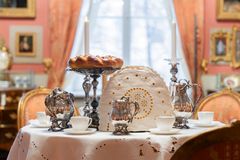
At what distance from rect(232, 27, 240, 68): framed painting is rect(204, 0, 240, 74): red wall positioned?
0.27ft

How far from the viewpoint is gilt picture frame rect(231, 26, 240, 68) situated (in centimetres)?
632

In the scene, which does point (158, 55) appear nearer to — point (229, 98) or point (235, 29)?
point (235, 29)

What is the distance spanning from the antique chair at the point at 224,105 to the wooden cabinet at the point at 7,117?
A: 2.74 m

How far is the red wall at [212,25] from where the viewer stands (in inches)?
251

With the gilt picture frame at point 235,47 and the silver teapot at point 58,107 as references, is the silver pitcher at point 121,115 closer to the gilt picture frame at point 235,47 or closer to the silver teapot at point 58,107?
the silver teapot at point 58,107

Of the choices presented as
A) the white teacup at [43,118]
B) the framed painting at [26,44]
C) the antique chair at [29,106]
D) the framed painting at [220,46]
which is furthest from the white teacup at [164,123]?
the framed painting at [220,46]

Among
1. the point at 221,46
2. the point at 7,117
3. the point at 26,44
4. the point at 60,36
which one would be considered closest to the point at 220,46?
the point at 221,46

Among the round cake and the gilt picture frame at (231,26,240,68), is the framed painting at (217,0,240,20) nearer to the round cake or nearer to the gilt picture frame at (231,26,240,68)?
the gilt picture frame at (231,26,240,68)

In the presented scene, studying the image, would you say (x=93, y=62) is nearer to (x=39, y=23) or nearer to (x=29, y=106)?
(x=29, y=106)

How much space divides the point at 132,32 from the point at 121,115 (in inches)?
160

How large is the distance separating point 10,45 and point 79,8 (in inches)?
41.7

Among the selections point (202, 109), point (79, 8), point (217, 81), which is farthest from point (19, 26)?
point (202, 109)

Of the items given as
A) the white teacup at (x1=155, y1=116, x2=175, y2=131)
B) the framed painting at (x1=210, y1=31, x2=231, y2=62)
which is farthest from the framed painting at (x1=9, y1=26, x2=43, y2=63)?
the white teacup at (x1=155, y1=116, x2=175, y2=131)

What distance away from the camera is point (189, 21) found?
6219 mm
